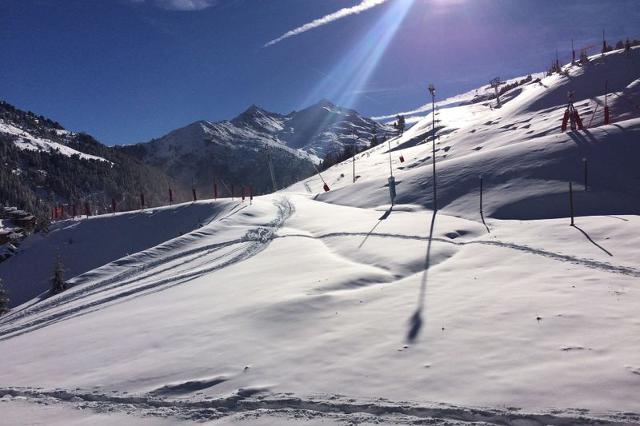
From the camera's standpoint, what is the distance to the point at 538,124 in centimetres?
4331

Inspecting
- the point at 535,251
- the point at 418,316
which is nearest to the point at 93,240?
the point at 535,251

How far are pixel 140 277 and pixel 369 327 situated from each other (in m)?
14.6

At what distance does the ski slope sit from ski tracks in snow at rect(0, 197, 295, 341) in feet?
0.50

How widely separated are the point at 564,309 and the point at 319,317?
5386 millimetres

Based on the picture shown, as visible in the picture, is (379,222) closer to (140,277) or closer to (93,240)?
(140,277)

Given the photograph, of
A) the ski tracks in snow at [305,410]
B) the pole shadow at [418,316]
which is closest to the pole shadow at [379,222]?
the pole shadow at [418,316]

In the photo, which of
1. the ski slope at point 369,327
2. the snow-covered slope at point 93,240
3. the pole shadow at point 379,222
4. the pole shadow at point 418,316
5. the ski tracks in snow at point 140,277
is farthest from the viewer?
the snow-covered slope at point 93,240

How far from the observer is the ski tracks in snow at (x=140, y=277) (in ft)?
56.4

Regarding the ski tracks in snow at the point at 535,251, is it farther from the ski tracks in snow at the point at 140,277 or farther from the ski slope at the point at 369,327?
the ski tracks in snow at the point at 140,277

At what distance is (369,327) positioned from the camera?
32.7ft

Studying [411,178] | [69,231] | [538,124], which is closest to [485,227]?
[411,178]

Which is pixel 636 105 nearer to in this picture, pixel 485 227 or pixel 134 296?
pixel 485 227

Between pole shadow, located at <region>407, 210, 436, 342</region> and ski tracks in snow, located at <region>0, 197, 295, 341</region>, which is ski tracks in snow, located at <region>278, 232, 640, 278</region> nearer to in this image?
pole shadow, located at <region>407, 210, 436, 342</region>

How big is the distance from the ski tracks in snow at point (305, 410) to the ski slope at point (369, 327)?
28mm
